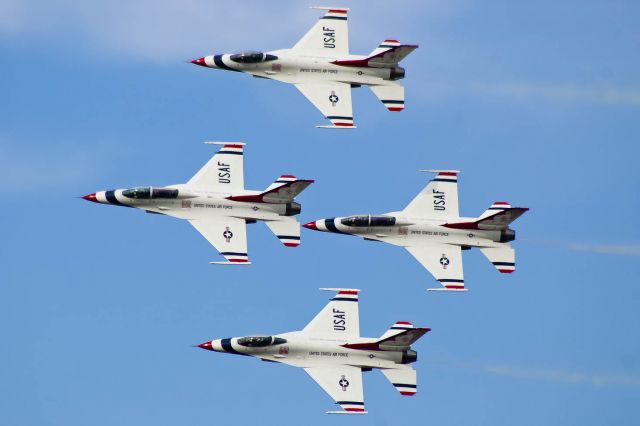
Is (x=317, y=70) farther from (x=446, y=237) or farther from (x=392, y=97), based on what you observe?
(x=446, y=237)

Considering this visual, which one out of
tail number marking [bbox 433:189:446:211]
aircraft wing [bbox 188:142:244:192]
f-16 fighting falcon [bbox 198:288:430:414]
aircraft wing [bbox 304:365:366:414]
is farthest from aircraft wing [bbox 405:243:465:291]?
aircraft wing [bbox 188:142:244:192]

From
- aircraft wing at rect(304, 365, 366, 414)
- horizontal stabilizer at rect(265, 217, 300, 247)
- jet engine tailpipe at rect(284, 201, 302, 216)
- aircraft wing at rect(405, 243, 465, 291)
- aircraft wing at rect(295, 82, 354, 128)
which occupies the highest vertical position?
aircraft wing at rect(295, 82, 354, 128)

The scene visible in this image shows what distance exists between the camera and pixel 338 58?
13425 centimetres

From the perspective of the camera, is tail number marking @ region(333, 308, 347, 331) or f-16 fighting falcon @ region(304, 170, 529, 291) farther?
f-16 fighting falcon @ region(304, 170, 529, 291)

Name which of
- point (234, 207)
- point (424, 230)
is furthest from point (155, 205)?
point (424, 230)

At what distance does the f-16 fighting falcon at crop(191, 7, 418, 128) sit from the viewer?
13362cm

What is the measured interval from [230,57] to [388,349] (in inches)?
586

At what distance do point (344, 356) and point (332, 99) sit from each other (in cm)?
1143

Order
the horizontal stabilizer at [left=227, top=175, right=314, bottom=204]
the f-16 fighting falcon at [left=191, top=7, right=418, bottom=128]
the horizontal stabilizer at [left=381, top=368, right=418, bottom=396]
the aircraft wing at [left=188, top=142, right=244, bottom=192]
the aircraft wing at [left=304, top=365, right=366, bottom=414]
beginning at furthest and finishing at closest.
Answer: the f-16 fighting falcon at [left=191, top=7, right=418, bottom=128] → the aircraft wing at [left=188, top=142, right=244, bottom=192] → the horizontal stabilizer at [left=227, top=175, right=314, bottom=204] → the horizontal stabilizer at [left=381, top=368, right=418, bottom=396] → the aircraft wing at [left=304, top=365, right=366, bottom=414]

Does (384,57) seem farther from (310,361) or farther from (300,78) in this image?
(310,361)

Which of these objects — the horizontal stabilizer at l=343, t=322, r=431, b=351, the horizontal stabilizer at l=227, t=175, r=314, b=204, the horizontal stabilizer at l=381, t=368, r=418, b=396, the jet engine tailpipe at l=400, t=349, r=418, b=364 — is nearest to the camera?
the horizontal stabilizer at l=343, t=322, r=431, b=351

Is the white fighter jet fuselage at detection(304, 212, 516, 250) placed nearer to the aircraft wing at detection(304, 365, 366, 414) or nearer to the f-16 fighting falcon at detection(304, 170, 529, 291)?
the f-16 fighting falcon at detection(304, 170, 529, 291)

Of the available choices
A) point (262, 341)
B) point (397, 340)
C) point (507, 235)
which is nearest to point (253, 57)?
point (262, 341)

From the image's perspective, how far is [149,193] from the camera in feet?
435
